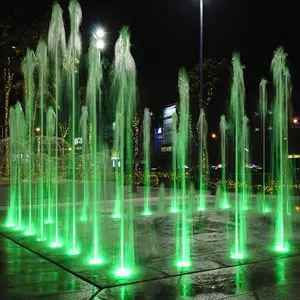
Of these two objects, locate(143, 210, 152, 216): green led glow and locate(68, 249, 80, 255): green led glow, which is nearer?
locate(68, 249, 80, 255): green led glow

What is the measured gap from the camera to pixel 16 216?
13250mm

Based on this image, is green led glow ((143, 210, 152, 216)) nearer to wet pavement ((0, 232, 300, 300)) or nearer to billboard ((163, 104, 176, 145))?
wet pavement ((0, 232, 300, 300))

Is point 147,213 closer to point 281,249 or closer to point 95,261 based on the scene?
point 281,249

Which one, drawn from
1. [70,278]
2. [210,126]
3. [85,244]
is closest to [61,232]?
[85,244]

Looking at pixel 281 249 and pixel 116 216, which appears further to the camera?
pixel 116 216

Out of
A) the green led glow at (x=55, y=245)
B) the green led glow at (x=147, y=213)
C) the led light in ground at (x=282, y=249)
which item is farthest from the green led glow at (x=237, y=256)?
the green led glow at (x=147, y=213)

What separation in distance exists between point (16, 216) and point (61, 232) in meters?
3.65

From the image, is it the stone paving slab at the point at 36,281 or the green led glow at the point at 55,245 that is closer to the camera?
the stone paving slab at the point at 36,281

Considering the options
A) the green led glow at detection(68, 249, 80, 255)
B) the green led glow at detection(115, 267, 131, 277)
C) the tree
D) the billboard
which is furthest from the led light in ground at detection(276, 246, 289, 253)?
the billboard

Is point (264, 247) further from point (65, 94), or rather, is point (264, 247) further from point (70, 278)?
point (65, 94)

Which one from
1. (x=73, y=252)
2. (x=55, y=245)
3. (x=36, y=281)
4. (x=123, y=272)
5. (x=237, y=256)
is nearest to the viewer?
(x=36, y=281)

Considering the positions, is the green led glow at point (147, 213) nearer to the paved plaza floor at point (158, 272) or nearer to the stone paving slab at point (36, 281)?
the paved plaza floor at point (158, 272)

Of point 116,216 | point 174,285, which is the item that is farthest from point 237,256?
point 116,216

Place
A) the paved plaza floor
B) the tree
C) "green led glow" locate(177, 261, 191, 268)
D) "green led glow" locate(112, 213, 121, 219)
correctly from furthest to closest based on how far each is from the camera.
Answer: the tree
"green led glow" locate(112, 213, 121, 219)
"green led glow" locate(177, 261, 191, 268)
the paved plaza floor
